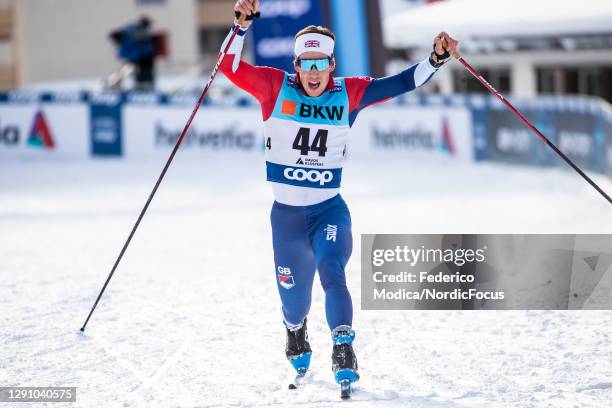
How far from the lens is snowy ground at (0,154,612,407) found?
5.04 metres

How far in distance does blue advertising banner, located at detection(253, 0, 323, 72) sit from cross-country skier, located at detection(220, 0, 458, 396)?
495 inches

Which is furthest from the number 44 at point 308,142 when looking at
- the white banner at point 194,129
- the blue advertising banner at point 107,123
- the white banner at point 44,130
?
the white banner at point 44,130

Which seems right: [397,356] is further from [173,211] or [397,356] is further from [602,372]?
[173,211]

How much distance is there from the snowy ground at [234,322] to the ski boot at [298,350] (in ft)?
0.44

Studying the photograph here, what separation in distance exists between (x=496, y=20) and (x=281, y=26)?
18.0 ft

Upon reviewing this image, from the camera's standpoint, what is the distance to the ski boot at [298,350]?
5.24 meters

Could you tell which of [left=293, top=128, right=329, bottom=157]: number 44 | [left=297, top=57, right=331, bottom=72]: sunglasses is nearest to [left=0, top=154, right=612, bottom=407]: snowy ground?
[left=293, top=128, right=329, bottom=157]: number 44

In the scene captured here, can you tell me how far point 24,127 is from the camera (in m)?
19.5

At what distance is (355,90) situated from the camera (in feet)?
17.5

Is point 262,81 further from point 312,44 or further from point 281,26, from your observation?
point 281,26

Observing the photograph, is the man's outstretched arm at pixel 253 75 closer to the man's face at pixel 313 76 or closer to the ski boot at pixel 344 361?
the man's face at pixel 313 76

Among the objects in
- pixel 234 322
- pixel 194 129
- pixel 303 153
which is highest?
pixel 303 153

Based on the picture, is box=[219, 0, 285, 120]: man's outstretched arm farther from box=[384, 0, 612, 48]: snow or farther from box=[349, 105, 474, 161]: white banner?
box=[384, 0, 612, 48]: snow

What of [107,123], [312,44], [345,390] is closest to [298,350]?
[345,390]
